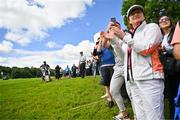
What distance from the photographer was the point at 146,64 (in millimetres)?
6176

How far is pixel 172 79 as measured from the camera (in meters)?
7.60

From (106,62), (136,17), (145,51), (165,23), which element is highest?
(165,23)

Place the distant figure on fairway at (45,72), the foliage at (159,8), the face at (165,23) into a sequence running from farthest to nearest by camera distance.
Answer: the foliage at (159,8), the distant figure on fairway at (45,72), the face at (165,23)

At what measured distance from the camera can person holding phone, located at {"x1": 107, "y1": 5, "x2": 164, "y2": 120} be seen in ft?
19.9

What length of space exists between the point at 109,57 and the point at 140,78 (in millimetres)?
4271

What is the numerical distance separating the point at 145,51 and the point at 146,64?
0.73 feet

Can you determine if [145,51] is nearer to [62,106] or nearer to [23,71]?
[62,106]

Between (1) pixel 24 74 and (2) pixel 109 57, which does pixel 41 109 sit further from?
(1) pixel 24 74

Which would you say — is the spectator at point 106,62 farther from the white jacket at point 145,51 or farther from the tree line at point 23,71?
the tree line at point 23,71

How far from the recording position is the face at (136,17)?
642cm

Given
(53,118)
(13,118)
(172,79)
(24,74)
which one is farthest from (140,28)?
(24,74)

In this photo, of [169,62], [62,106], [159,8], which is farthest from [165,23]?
[159,8]

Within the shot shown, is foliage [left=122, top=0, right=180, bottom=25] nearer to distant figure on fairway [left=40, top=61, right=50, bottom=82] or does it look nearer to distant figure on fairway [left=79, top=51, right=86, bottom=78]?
distant figure on fairway [left=40, top=61, right=50, bottom=82]

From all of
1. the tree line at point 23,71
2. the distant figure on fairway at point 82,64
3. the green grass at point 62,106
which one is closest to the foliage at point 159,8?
the distant figure on fairway at point 82,64
